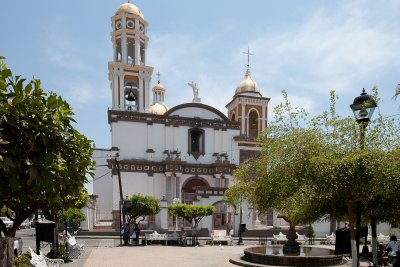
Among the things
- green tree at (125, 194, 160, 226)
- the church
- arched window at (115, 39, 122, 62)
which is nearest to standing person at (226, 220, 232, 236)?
the church

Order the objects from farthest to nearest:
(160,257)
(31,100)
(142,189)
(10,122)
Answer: (142,189)
(160,257)
(31,100)
(10,122)

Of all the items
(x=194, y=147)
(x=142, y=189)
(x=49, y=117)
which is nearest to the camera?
(x=49, y=117)

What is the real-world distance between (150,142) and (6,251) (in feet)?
91.4

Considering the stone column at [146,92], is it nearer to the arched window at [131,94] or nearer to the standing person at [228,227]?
the arched window at [131,94]

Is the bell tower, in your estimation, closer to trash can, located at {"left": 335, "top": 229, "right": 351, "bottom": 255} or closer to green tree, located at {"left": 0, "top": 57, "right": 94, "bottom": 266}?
trash can, located at {"left": 335, "top": 229, "right": 351, "bottom": 255}

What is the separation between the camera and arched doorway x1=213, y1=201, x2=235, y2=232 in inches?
1193

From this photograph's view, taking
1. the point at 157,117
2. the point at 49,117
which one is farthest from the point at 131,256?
the point at 157,117

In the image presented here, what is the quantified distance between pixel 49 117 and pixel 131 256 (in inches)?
512

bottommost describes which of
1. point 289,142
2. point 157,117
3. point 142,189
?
point 142,189

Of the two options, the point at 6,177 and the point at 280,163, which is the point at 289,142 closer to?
the point at 280,163

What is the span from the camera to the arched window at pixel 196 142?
37.6m

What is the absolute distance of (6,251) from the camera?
864cm

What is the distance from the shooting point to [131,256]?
16672 mm

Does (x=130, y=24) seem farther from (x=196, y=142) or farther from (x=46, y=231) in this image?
(x=46, y=231)
